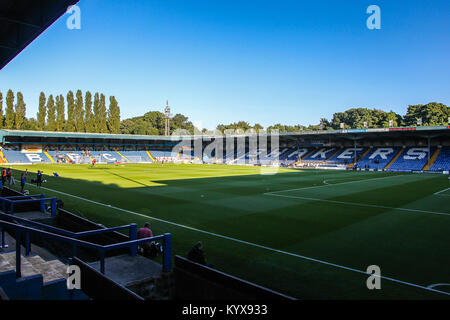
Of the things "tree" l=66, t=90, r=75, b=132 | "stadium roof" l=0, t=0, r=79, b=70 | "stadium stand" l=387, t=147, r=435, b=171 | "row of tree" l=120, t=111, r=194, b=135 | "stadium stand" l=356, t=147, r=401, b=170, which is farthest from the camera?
"row of tree" l=120, t=111, r=194, b=135

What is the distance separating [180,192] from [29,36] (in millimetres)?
16378

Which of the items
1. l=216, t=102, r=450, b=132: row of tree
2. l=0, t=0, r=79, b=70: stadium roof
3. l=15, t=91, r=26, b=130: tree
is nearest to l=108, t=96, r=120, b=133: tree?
l=15, t=91, r=26, b=130: tree

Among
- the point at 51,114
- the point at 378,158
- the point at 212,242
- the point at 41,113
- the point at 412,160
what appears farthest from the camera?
the point at 51,114

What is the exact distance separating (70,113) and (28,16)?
8665cm

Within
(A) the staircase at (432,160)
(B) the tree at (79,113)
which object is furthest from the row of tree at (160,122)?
(A) the staircase at (432,160)

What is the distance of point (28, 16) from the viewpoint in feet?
25.9

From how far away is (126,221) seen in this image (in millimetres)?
13992

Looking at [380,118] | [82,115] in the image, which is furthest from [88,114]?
[380,118]

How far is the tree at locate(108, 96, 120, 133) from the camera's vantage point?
91.7 m

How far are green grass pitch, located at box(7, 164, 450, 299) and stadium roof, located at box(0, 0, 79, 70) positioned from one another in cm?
759

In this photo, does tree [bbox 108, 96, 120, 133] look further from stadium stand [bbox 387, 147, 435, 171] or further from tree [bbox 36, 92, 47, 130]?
stadium stand [bbox 387, 147, 435, 171]

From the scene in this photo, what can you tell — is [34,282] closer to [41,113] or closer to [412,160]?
[412,160]

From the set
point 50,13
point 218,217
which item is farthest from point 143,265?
point 218,217
